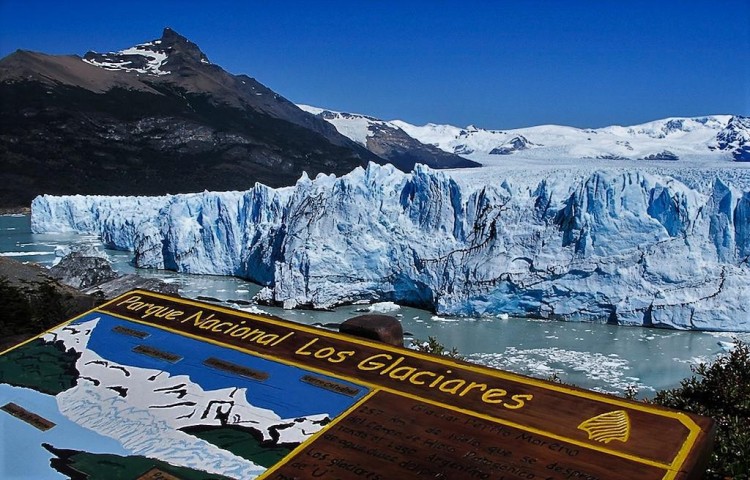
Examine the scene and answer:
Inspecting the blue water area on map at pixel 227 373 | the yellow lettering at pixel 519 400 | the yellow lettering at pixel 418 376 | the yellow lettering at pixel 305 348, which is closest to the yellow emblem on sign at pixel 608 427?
the yellow lettering at pixel 519 400

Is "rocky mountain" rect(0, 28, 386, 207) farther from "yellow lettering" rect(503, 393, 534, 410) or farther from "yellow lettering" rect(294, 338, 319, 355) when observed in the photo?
"yellow lettering" rect(503, 393, 534, 410)

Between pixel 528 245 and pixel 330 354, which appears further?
pixel 528 245

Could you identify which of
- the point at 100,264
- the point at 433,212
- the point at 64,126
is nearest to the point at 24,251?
the point at 100,264

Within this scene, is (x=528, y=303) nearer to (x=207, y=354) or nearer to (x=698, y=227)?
(x=698, y=227)

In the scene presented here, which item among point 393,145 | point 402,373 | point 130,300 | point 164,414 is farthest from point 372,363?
point 393,145

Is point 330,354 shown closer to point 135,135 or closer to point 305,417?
point 305,417

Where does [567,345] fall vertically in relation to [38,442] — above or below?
below

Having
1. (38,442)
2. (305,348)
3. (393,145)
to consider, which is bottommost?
(38,442)
